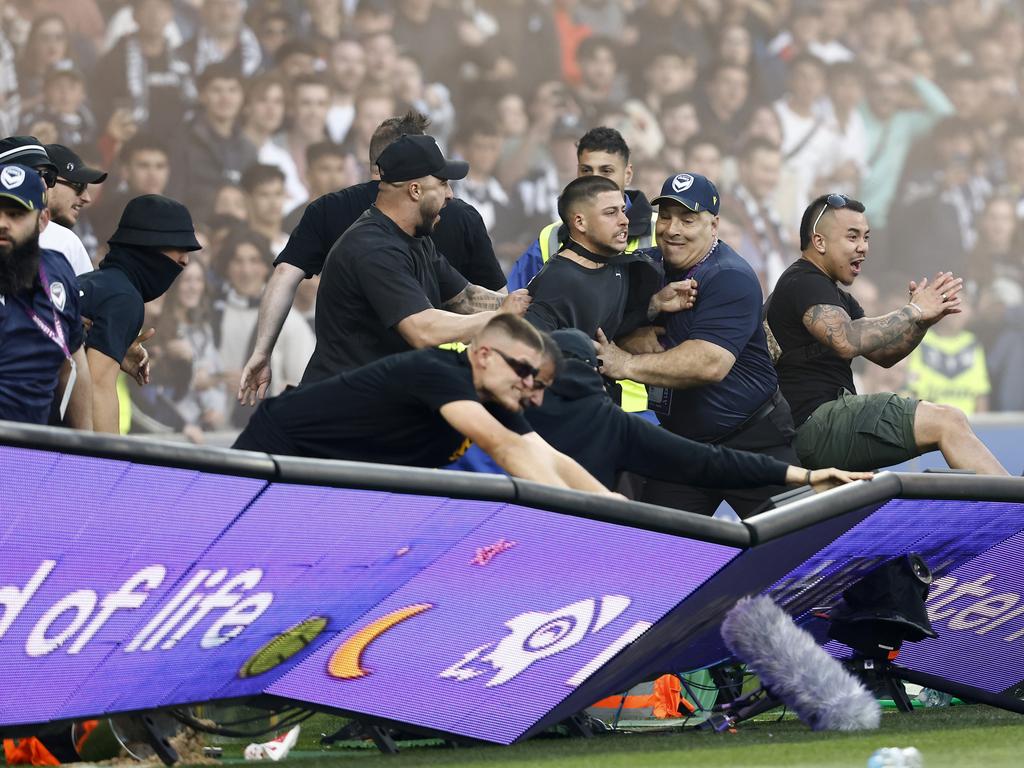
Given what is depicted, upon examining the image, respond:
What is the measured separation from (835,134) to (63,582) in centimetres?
1035

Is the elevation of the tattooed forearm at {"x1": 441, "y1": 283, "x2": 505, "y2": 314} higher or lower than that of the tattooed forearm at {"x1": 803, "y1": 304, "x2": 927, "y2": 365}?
higher

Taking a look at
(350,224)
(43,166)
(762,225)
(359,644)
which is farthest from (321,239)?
(762,225)

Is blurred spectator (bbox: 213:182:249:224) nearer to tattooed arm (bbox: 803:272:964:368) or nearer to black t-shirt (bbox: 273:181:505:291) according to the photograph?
black t-shirt (bbox: 273:181:505:291)

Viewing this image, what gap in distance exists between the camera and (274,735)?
19.7 feet

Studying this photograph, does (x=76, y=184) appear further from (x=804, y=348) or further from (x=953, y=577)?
(x=953, y=577)

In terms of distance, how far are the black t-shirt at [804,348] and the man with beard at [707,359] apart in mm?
280

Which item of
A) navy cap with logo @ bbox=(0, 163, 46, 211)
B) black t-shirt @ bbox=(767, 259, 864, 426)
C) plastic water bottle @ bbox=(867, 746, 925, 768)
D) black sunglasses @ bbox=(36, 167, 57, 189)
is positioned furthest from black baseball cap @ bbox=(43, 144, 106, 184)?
plastic water bottle @ bbox=(867, 746, 925, 768)

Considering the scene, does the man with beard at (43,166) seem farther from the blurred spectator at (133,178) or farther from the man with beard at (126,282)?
the blurred spectator at (133,178)

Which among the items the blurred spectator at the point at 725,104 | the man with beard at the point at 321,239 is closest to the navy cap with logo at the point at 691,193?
the man with beard at the point at 321,239

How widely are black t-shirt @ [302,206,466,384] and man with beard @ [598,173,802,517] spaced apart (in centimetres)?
87

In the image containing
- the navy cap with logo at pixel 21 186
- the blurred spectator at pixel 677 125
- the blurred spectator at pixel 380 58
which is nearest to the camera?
the navy cap with logo at pixel 21 186

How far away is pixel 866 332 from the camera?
6902 mm

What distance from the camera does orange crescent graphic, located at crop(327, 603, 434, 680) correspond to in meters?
4.91

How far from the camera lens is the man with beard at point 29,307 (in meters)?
4.90
